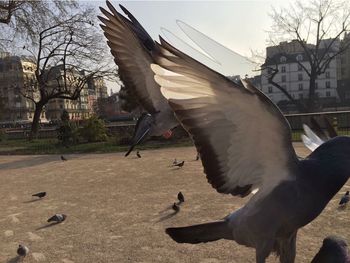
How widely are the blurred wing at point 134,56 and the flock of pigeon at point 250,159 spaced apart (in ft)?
1.92

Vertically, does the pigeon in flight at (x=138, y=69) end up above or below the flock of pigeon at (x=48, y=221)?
above

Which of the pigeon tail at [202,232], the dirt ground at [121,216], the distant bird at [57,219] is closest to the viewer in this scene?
the pigeon tail at [202,232]

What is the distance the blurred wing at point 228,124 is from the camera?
66.3 inches

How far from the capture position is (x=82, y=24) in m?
26.0

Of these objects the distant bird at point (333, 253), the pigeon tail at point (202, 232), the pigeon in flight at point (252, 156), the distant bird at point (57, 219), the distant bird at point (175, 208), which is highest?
the pigeon in flight at point (252, 156)

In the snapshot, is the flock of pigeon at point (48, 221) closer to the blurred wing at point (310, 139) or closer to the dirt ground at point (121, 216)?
the dirt ground at point (121, 216)

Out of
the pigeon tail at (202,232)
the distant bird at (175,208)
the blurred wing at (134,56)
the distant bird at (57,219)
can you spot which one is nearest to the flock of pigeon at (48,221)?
the distant bird at (57,219)

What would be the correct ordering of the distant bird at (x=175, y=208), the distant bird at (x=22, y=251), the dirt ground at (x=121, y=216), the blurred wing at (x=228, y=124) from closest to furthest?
1. the blurred wing at (x=228, y=124)
2. the dirt ground at (x=121, y=216)
3. the distant bird at (x=22, y=251)
4. the distant bird at (x=175, y=208)

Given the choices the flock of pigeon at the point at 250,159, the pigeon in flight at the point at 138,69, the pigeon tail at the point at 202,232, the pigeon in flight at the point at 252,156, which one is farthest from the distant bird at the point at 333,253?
the pigeon in flight at the point at 138,69

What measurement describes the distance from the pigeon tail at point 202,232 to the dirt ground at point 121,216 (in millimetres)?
2202

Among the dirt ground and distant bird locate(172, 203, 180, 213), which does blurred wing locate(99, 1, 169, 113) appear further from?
distant bird locate(172, 203, 180, 213)

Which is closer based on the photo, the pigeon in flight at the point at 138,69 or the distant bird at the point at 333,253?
the distant bird at the point at 333,253

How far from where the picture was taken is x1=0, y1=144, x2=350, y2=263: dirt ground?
4723 millimetres

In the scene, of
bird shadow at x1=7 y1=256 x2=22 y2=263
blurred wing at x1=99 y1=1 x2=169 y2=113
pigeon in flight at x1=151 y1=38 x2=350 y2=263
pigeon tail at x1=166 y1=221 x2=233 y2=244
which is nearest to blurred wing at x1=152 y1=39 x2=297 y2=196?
pigeon in flight at x1=151 y1=38 x2=350 y2=263
